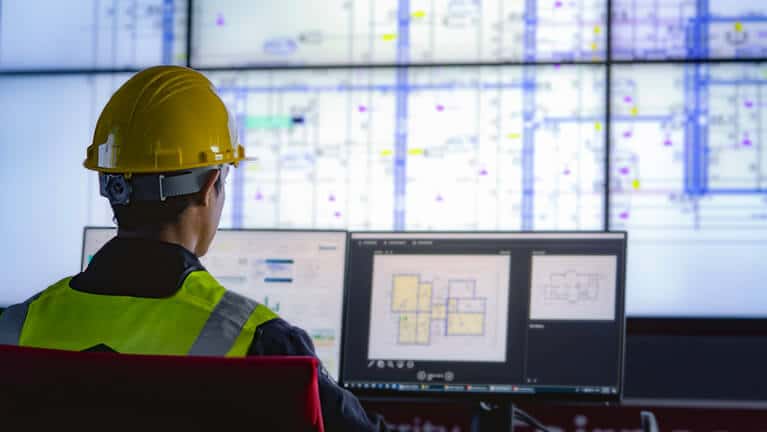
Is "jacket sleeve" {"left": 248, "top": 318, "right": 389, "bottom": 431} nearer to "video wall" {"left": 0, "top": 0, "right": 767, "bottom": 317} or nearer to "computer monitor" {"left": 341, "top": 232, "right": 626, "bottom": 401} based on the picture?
"computer monitor" {"left": 341, "top": 232, "right": 626, "bottom": 401}

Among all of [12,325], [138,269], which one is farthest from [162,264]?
[12,325]

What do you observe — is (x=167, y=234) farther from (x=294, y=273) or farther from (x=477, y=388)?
(x=477, y=388)

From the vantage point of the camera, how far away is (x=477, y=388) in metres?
1.97

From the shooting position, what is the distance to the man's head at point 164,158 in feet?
4.62

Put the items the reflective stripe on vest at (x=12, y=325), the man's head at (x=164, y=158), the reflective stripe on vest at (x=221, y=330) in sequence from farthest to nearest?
the man's head at (x=164, y=158)
the reflective stripe on vest at (x=12, y=325)
the reflective stripe on vest at (x=221, y=330)

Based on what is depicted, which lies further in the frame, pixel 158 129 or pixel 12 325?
pixel 158 129

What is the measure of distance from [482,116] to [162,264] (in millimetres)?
2061

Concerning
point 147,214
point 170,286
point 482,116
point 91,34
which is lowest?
point 170,286

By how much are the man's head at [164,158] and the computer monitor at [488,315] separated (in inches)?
24.4

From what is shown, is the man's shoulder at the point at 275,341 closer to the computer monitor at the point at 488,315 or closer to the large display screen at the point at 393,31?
the computer monitor at the point at 488,315

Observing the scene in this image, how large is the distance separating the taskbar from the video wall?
46.8 inches

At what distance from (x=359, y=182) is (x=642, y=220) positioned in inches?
40.6

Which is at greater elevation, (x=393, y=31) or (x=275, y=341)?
(x=393, y=31)

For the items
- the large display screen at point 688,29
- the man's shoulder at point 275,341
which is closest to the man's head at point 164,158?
the man's shoulder at point 275,341
